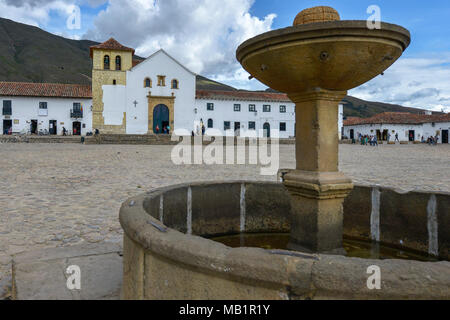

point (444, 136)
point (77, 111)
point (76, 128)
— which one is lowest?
point (444, 136)

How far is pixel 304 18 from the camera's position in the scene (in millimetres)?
2611

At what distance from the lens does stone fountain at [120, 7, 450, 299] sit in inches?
55.1

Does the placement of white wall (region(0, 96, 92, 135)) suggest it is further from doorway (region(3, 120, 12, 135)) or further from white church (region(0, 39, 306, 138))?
doorway (region(3, 120, 12, 135))

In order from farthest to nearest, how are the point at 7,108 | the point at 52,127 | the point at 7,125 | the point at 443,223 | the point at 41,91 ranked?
1. the point at 52,127
2. the point at 41,91
3. the point at 7,125
4. the point at 7,108
5. the point at 443,223

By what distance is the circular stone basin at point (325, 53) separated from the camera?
234cm

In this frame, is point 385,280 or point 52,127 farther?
point 52,127

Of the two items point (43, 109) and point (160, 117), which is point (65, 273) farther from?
point (43, 109)

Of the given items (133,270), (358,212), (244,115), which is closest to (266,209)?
(358,212)

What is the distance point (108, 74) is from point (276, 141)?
1911cm

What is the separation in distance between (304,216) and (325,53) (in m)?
1.37

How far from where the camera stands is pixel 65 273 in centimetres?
290

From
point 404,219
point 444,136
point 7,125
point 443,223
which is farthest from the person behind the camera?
point 444,136

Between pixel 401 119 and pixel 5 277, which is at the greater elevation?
pixel 401 119

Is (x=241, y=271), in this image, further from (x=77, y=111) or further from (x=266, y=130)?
(x=77, y=111)
